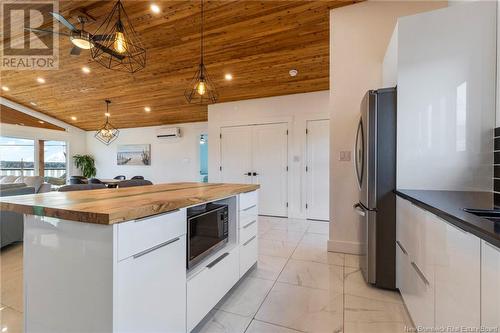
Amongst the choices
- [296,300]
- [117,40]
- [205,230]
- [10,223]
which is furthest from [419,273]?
[10,223]

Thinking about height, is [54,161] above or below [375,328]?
above

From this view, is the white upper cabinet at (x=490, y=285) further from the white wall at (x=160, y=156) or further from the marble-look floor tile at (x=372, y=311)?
the white wall at (x=160, y=156)

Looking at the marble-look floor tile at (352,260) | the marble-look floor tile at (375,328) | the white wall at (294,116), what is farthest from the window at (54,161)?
the marble-look floor tile at (375,328)

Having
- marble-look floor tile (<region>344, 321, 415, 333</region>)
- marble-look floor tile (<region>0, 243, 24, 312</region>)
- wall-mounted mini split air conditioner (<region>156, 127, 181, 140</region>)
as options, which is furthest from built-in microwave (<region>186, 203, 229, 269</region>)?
wall-mounted mini split air conditioner (<region>156, 127, 181, 140</region>)

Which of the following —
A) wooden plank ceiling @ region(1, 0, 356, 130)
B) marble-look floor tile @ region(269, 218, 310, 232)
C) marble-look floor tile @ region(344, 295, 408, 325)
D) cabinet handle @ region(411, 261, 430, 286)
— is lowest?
marble-look floor tile @ region(269, 218, 310, 232)

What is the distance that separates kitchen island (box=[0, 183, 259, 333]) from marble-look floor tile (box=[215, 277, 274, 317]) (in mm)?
443

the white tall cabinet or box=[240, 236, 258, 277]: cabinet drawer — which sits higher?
the white tall cabinet

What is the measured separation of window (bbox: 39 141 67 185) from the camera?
7.10 metres

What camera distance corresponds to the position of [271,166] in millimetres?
4836

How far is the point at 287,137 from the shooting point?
4672mm

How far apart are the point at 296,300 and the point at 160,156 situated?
6145 mm

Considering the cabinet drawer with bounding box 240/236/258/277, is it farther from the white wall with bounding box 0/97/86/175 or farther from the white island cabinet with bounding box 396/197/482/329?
the white wall with bounding box 0/97/86/175

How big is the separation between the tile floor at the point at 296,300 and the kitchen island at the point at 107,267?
473 mm

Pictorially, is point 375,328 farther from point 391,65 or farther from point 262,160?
point 262,160
